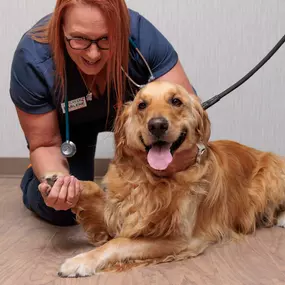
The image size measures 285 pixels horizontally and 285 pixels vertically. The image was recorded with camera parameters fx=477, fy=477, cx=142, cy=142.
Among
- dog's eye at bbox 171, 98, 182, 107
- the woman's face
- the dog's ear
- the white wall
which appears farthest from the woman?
the white wall

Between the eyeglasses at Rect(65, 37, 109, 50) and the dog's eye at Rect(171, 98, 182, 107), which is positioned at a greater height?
the eyeglasses at Rect(65, 37, 109, 50)

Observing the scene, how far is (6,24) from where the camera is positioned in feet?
8.98

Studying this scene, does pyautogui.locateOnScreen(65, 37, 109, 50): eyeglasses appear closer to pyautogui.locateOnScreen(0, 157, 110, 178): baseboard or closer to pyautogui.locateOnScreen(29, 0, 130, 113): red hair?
pyautogui.locateOnScreen(29, 0, 130, 113): red hair

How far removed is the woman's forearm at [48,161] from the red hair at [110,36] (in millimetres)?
208

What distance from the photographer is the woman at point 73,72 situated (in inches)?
61.4

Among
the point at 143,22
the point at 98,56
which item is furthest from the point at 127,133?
the point at 143,22

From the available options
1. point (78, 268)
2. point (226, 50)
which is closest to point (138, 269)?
point (78, 268)

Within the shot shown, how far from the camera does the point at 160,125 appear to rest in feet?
4.79

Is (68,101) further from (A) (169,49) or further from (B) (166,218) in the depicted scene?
(B) (166,218)

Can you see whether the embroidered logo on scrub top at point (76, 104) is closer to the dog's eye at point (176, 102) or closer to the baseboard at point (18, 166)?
the dog's eye at point (176, 102)

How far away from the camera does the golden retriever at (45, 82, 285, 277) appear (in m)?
1.51

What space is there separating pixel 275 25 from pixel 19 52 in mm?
1504

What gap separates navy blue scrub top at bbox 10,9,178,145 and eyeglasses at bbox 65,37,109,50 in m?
0.20

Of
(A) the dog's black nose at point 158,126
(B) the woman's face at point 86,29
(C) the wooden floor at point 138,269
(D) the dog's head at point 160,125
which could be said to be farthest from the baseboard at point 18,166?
(A) the dog's black nose at point 158,126
